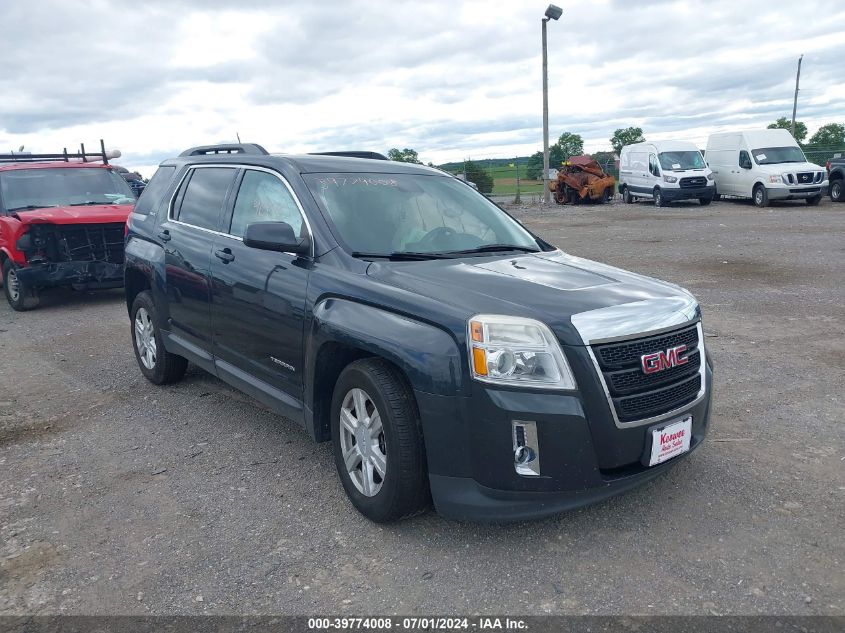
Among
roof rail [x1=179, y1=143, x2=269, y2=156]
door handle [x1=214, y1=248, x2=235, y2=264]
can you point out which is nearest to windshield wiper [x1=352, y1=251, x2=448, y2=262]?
door handle [x1=214, y1=248, x2=235, y2=264]

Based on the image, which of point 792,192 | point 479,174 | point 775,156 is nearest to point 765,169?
point 775,156

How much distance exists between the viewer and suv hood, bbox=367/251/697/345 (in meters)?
3.18

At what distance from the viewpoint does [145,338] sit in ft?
20.0

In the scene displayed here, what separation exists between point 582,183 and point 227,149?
2491 centimetres

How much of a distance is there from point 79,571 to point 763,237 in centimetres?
1513

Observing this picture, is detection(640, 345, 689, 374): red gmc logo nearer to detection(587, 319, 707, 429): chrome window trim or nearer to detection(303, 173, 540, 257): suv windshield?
detection(587, 319, 707, 429): chrome window trim

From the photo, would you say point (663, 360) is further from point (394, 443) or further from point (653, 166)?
point (653, 166)

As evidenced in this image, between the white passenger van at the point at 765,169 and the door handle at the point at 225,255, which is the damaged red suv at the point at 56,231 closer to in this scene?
the door handle at the point at 225,255

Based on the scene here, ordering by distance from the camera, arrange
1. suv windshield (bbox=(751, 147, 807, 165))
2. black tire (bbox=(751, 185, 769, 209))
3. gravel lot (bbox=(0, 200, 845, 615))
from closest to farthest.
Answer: gravel lot (bbox=(0, 200, 845, 615))
black tire (bbox=(751, 185, 769, 209))
suv windshield (bbox=(751, 147, 807, 165))

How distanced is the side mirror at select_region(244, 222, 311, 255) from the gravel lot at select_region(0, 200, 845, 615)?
134cm

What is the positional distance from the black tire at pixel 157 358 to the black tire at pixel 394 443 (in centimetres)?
276

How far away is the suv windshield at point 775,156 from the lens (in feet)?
74.5

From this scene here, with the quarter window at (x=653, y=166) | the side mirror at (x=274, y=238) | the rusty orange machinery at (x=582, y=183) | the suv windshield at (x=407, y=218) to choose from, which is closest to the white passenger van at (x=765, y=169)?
the quarter window at (x=653, y=166)

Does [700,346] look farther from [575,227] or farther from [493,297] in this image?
[575,227]
